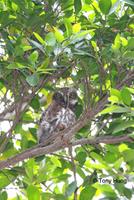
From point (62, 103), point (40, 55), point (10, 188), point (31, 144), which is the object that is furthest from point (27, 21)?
point (10, 188)

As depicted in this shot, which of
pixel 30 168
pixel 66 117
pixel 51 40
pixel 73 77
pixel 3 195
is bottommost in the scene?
pixel 3 195

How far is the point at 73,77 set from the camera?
69.1 inches

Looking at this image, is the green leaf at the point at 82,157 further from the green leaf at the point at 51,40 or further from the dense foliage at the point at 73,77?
the green leaf at the point at 51,40

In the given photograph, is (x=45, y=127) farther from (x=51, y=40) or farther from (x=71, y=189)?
(x=51, y=40)

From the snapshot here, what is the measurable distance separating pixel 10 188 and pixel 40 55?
0.55 meters

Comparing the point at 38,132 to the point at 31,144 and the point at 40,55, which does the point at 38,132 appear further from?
the point at 40,55

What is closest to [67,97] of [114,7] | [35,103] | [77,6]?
[35,103]

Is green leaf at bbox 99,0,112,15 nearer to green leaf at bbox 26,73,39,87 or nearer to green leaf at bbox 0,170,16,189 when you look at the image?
green leaf at bbox 26,73,39,87

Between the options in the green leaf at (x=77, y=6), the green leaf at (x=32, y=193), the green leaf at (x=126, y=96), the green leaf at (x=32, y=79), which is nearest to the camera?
the green leaf at (x=126, y=96)

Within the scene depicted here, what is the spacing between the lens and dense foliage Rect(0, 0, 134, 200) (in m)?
1.36

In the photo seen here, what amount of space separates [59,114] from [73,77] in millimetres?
170

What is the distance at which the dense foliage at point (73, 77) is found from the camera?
53.5 inches

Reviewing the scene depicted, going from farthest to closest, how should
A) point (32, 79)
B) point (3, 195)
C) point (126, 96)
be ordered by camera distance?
point (3, 195), point (32, 79), point (126, 96)

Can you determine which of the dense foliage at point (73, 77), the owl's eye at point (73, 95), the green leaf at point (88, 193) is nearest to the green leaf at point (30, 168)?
the dense foliage at point (73, 77)
